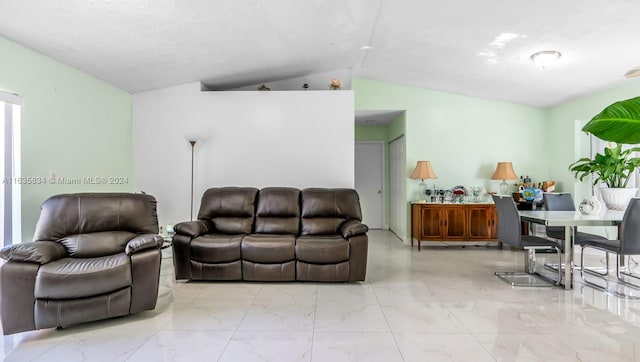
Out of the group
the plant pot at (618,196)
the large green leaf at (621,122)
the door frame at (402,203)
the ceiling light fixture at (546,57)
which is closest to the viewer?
the large green leaf at (621,122)

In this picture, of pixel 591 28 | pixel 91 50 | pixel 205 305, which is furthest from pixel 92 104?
pixel 591 28

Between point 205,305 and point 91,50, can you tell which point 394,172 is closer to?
point 205,305

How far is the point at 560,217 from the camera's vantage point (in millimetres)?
3273

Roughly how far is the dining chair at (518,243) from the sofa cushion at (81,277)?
3.54 m

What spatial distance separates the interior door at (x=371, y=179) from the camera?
23.3ft

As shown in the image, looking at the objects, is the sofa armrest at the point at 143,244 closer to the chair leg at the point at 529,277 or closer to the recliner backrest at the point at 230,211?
the recliner backrest at the point at 230,211

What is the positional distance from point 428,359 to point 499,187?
4235mm

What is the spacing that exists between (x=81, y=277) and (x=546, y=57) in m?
4.64

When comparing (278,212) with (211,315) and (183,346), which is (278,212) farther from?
(183,346)

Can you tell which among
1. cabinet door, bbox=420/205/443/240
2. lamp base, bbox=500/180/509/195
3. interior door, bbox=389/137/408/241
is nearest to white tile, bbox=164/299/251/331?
cabinet door, bbox=420/205/443/240

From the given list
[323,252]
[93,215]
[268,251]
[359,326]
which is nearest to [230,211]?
[268,251]

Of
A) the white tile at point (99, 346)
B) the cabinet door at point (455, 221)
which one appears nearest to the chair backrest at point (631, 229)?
the cabinet door at point (455, 221)

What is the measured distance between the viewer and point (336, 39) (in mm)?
3975

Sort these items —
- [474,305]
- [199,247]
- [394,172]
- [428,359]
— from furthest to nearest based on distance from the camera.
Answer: [394,172]
[199,247]
[474,305]
[428,359]
